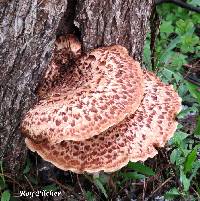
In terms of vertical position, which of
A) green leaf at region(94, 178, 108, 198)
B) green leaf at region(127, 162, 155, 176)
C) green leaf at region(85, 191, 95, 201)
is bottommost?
green leaf at region(85, 191, 95, 201)

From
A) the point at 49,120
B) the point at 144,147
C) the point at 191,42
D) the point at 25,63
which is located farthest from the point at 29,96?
the point at 191,42

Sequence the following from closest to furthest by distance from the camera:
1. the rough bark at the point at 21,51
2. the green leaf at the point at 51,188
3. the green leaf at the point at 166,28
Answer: the rough bark at the point at 21,51
the green leaf at the point at 51,188
the green leaf at the point at 166,28

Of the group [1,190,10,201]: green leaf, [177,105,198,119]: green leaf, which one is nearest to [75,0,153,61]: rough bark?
[177,105,198,119]: green leaf

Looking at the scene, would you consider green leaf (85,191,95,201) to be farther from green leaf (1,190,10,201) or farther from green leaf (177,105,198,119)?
green leaf (177,105,198,119)

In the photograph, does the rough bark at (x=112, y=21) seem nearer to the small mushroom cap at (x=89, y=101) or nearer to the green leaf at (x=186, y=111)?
the small mushroom cap at (x=89, y=101)

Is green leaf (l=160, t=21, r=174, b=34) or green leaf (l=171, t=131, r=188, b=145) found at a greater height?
green leaf (l=160, t=21, r=174, b=34)

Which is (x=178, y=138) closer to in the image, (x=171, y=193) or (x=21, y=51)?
(x=171, y=193)

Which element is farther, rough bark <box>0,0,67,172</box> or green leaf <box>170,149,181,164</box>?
green leaf <box>170,149,181,164</box>

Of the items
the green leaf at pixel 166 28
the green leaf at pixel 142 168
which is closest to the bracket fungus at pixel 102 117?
the green leaf at pixel 142 168
